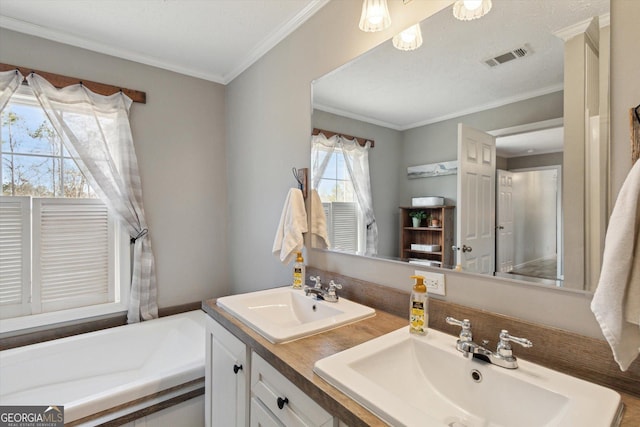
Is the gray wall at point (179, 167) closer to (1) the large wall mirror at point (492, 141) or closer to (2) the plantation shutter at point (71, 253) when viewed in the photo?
(2) the plantation shutter at point (71, 253)

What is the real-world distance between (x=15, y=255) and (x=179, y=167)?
1182 mm

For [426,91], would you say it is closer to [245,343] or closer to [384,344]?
[384,344]

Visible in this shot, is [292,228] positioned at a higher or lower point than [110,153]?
lower

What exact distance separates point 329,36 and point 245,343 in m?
1.55

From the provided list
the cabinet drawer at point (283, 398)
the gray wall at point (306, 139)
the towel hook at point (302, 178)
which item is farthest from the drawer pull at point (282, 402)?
the towel hook at point (302, 178)

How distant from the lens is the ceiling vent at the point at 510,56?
3.19 feet

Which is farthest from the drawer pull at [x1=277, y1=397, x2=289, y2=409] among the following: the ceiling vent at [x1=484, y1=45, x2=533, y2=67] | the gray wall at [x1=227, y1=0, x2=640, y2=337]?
the ceiling vent at [x1=484, y1=45, x2=533, y2=67]

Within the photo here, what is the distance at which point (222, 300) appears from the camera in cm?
148

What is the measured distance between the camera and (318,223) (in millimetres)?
1782

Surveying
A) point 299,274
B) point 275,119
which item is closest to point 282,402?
point 299,274

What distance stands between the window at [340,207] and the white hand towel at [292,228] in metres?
0.13

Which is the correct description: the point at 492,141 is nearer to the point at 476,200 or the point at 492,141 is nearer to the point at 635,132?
the point at 476,200

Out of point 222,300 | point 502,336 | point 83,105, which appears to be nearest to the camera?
point 502,336

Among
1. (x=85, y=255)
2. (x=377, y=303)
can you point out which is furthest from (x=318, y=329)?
(x=85, y=255)
